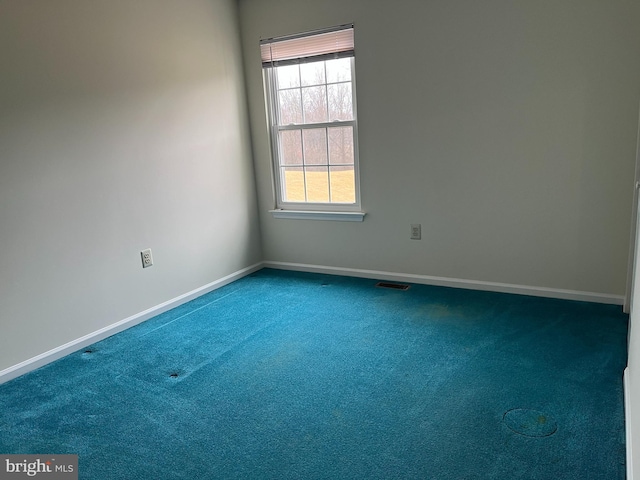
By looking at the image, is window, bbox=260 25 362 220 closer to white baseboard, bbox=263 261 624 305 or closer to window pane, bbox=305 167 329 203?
window pane, bbox=305 167 329 203

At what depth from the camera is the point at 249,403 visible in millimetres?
2203

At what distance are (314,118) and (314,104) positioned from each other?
11cm

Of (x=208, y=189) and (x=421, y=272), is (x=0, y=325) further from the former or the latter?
(x=421, y=272)

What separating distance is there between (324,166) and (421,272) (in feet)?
3.92

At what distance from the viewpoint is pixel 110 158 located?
3.01 m

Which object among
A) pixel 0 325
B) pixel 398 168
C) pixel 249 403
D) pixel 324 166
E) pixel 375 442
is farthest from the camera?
pixel 324 166

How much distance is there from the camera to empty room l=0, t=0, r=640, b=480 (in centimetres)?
196

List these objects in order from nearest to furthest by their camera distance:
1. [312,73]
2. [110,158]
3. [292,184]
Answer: [110,158] < [312,73] < [292,184]

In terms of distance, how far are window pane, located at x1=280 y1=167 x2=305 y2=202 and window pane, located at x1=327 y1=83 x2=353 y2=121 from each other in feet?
1.92


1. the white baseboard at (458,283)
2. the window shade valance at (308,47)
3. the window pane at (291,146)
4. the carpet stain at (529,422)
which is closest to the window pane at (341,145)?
the window pane at (291,146)

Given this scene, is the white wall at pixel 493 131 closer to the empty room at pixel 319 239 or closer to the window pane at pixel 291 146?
the empty room at pixel 319 239

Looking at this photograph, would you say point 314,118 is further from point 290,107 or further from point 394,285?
point 394,285

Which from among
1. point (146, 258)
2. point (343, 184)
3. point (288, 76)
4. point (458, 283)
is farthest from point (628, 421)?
point (288, 76)

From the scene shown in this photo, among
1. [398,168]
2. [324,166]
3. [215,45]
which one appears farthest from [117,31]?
[398,168]
